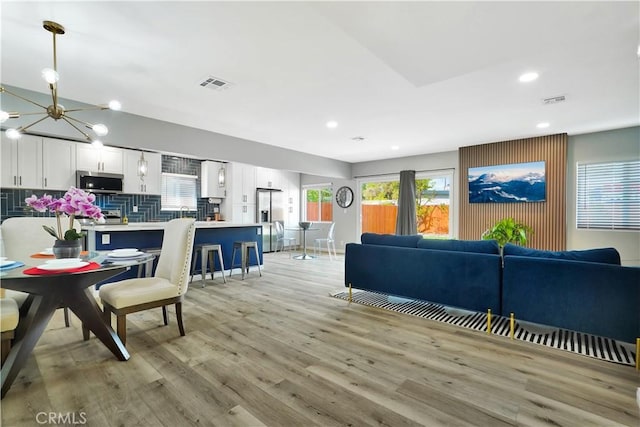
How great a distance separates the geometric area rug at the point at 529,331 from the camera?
2396mm

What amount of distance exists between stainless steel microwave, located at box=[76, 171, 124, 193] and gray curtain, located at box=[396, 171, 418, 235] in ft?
19.3

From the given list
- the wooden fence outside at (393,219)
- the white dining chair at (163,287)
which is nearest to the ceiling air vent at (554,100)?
the wooden fence outside at (393,219)

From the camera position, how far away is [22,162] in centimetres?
442

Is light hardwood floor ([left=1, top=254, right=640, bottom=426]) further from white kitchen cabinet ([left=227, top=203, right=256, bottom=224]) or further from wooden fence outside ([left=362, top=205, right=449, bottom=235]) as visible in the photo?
white kitchen cabinet ([left=227, top=203, right=256, bottom=224])

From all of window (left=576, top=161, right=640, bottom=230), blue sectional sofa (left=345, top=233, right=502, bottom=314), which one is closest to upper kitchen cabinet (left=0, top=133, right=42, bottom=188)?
blue sectional sofa (left=345, top=233, right=502, bottom=314)

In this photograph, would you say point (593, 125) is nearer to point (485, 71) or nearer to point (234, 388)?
point (485, 71)

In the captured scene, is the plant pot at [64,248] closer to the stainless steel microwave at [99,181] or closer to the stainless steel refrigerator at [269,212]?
the stainless steel microwave at [99,181]

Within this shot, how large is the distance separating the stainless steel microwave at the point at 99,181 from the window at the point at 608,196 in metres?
8.12

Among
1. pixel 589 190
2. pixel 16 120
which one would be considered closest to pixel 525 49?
pixel 589 190

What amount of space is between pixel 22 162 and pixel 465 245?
6.19 m

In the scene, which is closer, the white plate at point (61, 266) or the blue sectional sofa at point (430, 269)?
the white plate at point (61, 266)

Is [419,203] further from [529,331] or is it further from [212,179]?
[212,179]

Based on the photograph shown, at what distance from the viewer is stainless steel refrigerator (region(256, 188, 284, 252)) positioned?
788 centimetres

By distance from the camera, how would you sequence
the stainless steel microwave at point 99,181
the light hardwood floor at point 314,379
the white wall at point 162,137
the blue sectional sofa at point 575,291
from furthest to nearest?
the stainless steel microwave at point 99,181
the white wall at point 162,137
the blue sectional sofa at point 575,291
the light hardwood floor at point 314,379
